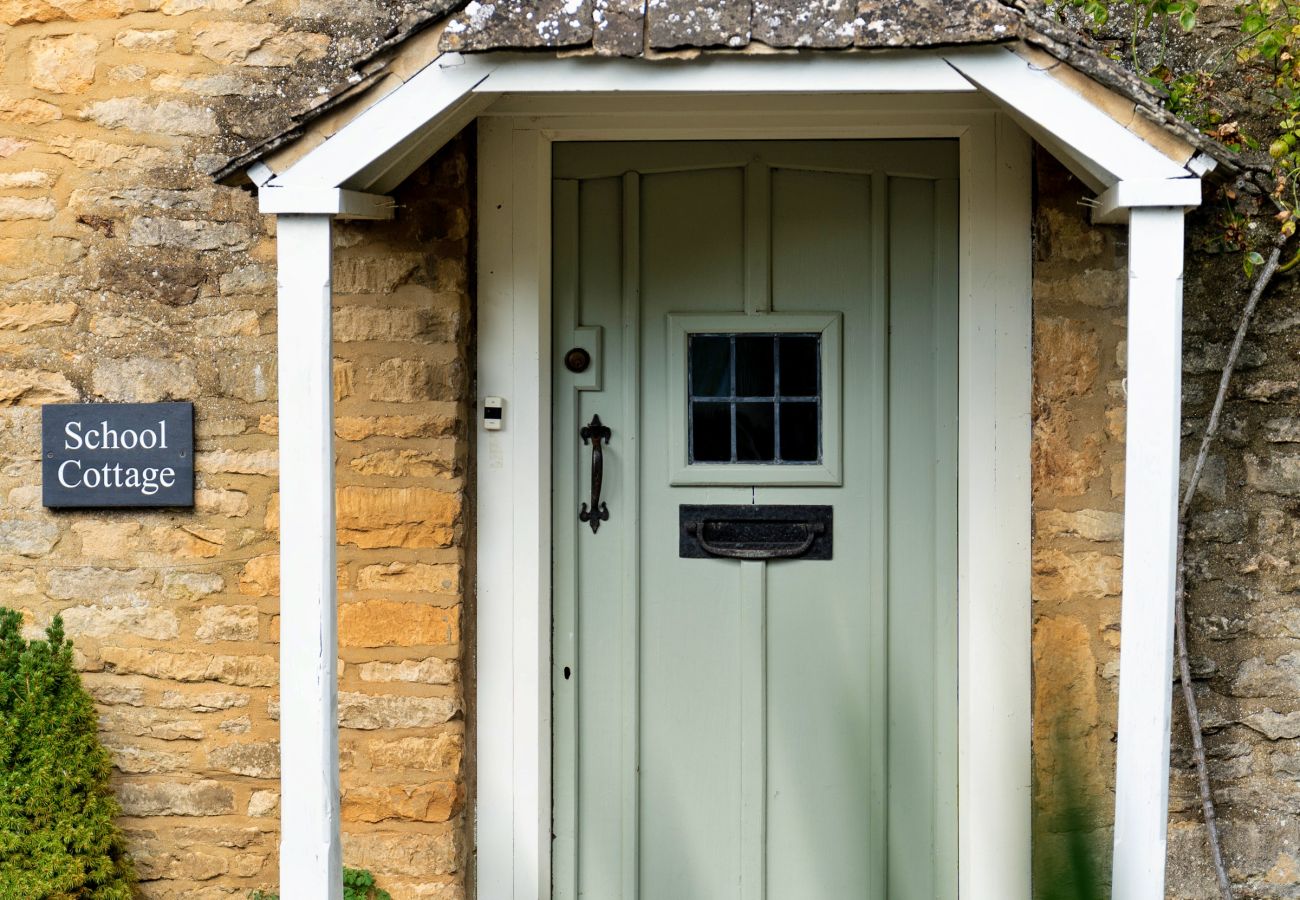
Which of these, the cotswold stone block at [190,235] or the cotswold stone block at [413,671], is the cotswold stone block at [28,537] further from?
the cotswold stone block at [413,671]

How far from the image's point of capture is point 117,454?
3.34 m

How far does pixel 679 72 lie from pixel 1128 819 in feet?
5.99

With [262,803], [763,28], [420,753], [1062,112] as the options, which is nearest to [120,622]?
[262,803]

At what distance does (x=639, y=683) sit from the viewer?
348cm

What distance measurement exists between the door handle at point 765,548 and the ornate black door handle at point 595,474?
26 centimetres

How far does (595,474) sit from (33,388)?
5.19 ft

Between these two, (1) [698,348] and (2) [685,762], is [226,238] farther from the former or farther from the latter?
(2) [685,762]

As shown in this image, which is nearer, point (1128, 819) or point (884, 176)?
point (1128, 819)

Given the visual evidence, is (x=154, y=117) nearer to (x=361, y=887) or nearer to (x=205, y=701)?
(x=205, y=701)

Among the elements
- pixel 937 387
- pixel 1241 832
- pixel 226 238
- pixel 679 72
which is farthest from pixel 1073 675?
pixel 226 238

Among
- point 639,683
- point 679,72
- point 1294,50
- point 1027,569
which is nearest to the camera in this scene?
point 679,72

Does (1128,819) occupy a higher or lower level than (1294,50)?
lower

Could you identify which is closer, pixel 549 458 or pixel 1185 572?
pixel 1185 572

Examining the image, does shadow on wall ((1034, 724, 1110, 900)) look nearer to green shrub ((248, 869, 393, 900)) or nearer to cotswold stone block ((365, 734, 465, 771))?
cotswold stone block ((365, 734, 465, 771))
